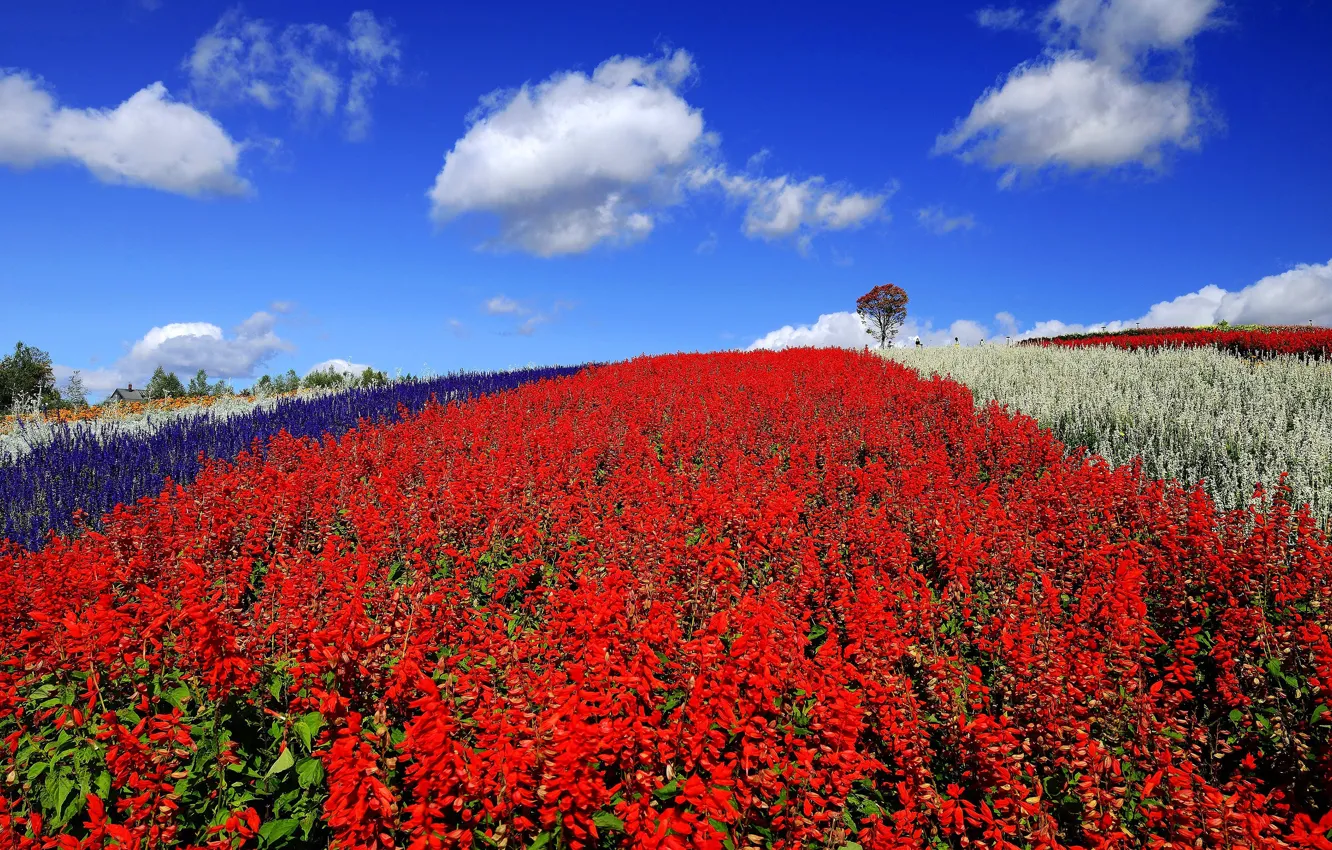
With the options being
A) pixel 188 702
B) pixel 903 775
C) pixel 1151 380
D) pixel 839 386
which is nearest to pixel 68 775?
pixel 188 702

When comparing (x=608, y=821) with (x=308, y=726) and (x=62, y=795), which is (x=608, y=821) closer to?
Result: (x=308, y=726)

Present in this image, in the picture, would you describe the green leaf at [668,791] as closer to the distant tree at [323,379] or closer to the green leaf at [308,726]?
the green leaf at [308,726]

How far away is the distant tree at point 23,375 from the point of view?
3759 cm

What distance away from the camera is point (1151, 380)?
13477 millimetres

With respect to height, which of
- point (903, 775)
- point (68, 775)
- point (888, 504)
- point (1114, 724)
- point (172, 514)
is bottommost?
point (903, 775)

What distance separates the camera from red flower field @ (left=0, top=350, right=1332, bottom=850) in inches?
106

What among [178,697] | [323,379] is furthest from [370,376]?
[178,697]

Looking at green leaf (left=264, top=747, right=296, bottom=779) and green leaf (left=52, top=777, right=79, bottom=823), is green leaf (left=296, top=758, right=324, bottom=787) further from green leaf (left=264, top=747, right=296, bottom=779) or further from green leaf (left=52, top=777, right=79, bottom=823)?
green leaf (left=52, top=777, right=79, bottom=823)

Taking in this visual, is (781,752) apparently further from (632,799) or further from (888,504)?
(888,504)

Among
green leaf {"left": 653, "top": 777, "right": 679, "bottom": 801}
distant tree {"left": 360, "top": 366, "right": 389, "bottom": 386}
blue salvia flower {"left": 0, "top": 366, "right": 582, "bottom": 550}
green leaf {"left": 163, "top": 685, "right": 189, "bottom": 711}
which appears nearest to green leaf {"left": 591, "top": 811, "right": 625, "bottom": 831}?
green leaf {"left": 653, "top": 777, "right": 679, "bottom": 801}

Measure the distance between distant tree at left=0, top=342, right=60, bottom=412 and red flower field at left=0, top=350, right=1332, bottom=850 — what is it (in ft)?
142

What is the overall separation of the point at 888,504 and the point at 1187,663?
2.75 metres

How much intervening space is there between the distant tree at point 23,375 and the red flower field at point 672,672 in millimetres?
43402

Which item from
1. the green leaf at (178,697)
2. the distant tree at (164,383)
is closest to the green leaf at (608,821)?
the green leaf at (178,697)
